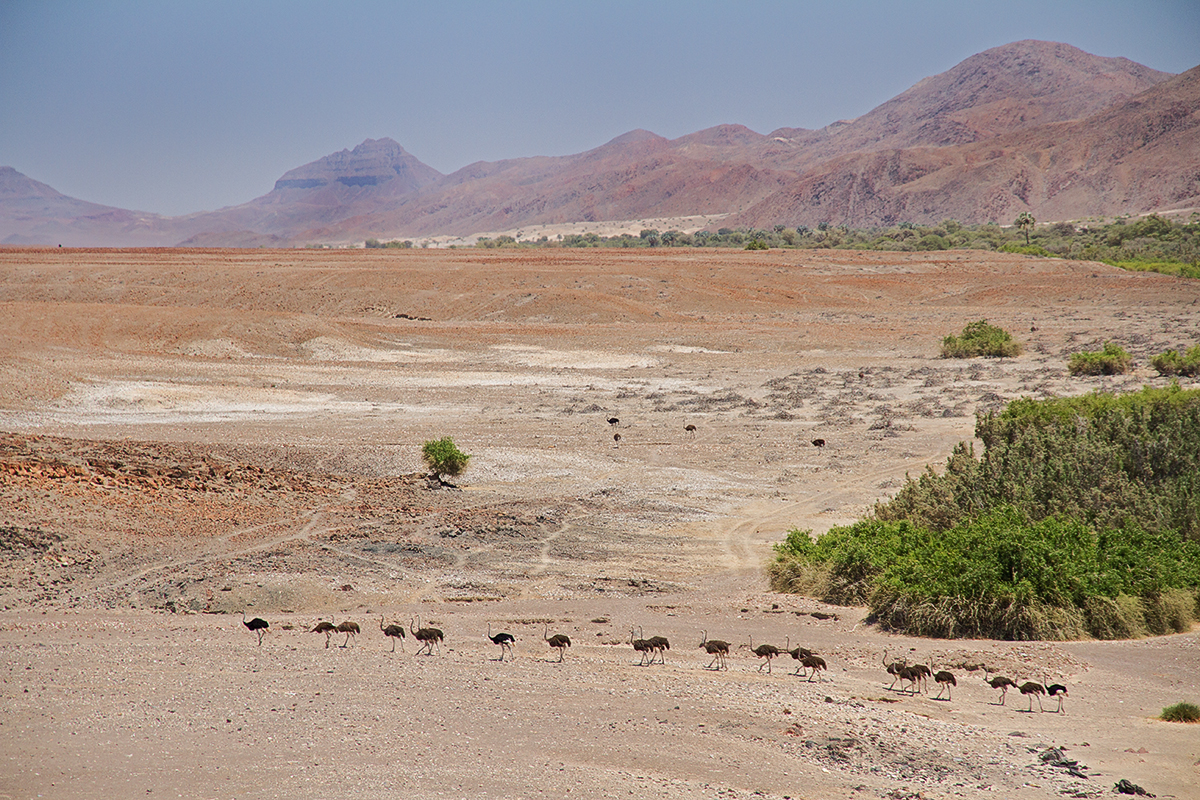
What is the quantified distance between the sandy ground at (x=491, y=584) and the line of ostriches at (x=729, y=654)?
121 millimetres

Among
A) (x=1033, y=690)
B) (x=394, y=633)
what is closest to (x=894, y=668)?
(x=1033, y=690)

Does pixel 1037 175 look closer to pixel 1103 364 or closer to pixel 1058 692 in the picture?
pixel 1103 364

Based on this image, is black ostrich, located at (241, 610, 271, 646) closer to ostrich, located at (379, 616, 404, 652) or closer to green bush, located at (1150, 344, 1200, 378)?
ostrich, located at (379, 616, 404, 652)

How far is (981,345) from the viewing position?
31.8 m

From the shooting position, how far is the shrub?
688 cm

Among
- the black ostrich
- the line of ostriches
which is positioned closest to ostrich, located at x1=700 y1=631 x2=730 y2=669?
the line of ostriches

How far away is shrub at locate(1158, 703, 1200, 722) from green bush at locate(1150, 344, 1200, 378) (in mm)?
21445

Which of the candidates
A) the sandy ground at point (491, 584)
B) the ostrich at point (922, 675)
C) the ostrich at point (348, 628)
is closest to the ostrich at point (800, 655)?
the sandy ground at point (491, 584)

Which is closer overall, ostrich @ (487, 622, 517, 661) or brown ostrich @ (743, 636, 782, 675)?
brown ostrich @ (743, 636, 782, 675)

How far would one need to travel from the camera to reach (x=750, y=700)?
23.8 feet

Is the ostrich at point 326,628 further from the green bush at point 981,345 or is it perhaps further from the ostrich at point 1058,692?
the green bush at point 981,345

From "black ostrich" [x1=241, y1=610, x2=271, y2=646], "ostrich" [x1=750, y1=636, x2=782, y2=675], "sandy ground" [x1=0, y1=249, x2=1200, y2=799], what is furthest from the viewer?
"black ostrich" [x1=241, y1=610, x2=271, y2=646]

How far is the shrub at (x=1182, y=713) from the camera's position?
6.88 metres

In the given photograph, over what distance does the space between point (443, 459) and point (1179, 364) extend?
67.2 feet
